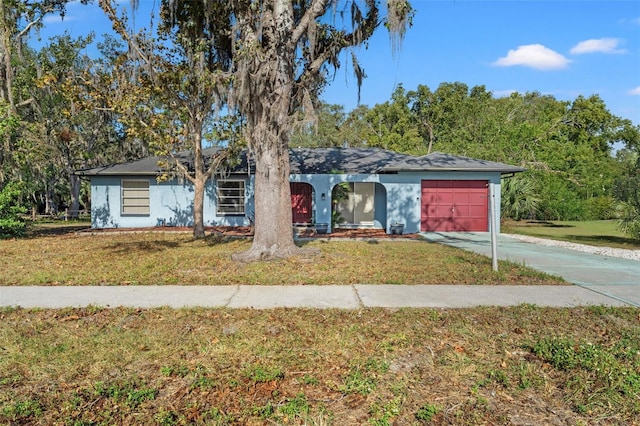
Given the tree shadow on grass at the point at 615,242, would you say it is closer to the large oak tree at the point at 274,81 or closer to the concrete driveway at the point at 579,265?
the concrete driveway at the point at 579,265

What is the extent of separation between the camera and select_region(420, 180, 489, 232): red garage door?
1702 cm

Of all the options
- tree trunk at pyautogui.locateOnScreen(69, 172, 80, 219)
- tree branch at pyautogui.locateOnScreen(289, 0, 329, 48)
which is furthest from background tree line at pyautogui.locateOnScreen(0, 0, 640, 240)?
tree branch at pyautogui.locateOnScreen(289, 0, 329, 48)

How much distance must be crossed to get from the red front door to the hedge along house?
0.04 metres

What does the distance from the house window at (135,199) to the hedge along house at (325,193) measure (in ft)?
0.13

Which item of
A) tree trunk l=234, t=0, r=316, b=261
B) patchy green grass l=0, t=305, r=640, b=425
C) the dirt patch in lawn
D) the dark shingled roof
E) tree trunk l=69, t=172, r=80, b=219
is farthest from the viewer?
tree trunk l=69, t=172, r=80, b=219

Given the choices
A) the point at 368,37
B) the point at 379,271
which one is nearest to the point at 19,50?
the point at 368,37

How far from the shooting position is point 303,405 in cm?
294

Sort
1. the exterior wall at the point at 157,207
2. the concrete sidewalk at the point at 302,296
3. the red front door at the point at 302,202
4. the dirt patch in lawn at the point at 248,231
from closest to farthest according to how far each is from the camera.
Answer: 1. the concrete sidewalk at the point at 302,296
2. the dirt patch in lawn at the point at 248,231
3. the exterior wall at the point at 157,207
4. the red front door at the point at 302,202

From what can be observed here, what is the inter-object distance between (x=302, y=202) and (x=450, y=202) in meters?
6.30

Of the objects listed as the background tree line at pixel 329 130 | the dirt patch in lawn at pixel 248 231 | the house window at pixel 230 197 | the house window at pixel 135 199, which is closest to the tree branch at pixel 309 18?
the background tree line at pixel 329 130

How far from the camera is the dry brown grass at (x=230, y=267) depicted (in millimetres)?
7059

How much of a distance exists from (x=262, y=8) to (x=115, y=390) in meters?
7.94

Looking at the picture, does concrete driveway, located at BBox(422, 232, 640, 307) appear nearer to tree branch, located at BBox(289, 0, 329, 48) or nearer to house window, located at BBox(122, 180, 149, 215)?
tree branch, located at BBox(289, 0, 329, 48)

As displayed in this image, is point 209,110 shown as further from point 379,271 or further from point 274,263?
point 379,271
